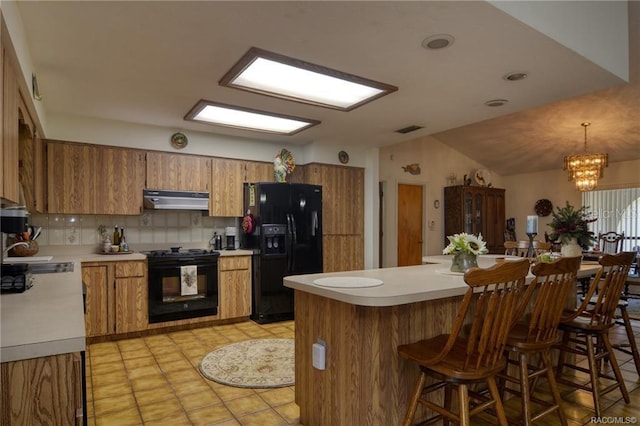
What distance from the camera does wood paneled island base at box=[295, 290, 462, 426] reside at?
1830 millimetres

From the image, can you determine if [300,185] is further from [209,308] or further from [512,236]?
[512,236]

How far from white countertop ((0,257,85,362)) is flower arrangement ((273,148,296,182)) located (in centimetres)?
320

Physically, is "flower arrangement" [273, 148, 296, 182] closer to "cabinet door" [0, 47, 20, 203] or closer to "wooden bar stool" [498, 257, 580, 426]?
"cabinet door" [0, 47, 20, 203]

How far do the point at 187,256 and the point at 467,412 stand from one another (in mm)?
3407

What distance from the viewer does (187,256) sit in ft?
13.9

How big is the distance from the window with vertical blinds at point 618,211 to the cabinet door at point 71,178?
791 centimetres

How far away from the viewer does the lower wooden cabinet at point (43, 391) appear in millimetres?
1095

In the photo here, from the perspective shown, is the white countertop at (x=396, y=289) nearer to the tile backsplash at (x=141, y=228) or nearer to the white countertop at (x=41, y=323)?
the white countertop at (x=41, y=323)

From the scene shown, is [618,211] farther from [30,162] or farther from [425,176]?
[30,162]

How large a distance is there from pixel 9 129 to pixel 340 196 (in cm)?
403

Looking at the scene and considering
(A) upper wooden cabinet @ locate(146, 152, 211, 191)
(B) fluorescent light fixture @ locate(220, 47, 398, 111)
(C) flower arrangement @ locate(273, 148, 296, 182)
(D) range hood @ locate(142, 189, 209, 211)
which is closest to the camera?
(B) fluorescent light fixture @ locate(220, 47, 398, 111)

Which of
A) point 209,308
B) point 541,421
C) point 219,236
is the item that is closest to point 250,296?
point 209,308

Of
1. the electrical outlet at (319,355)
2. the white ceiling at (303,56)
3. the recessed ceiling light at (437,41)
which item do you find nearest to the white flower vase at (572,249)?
the white ceiling at (303,56)

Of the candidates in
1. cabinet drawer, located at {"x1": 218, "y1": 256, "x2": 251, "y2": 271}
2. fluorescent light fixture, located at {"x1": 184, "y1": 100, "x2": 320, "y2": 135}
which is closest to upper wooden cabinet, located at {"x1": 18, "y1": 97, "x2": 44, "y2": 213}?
fluorescent light fixture, located at {"x1": 184, "y1": 100, "x2": 320, "y2": 135}
